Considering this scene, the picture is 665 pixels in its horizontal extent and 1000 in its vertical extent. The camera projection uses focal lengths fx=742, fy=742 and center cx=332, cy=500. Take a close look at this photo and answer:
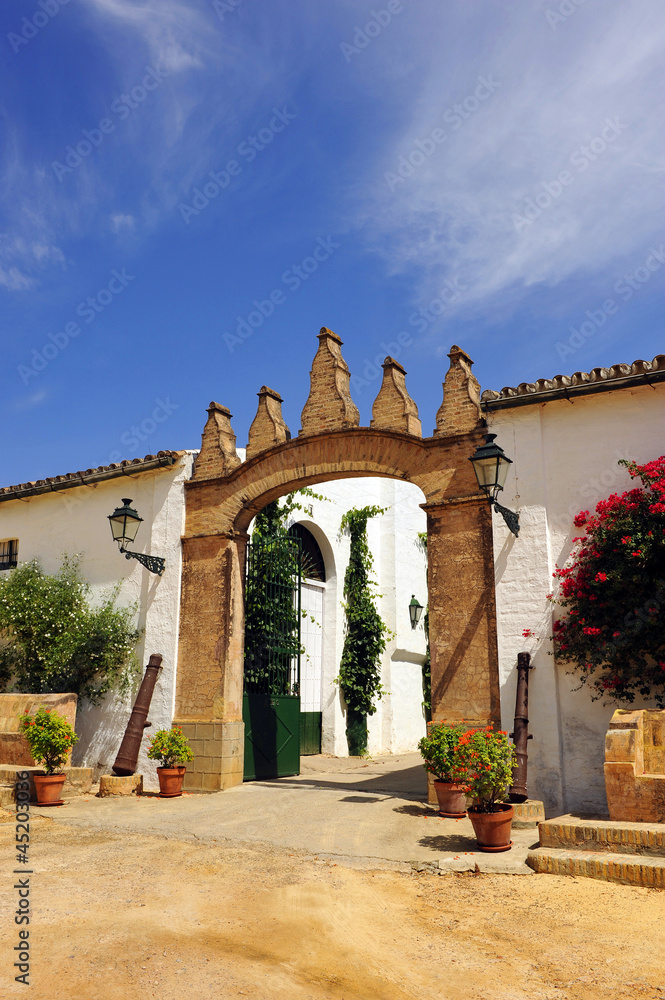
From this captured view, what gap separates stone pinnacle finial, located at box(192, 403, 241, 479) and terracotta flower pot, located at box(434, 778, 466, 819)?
547cm

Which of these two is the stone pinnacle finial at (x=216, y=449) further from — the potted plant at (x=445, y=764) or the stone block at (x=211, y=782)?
the potted plant at (x=445, y=764)

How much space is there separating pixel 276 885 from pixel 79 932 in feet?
5.17

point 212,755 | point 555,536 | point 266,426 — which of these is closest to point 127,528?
point 266,426

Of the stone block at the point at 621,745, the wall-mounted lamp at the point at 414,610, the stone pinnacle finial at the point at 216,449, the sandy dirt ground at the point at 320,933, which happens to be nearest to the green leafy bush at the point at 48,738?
the sandy dirt ground at the point at 320,933

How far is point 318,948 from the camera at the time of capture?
12.8ft

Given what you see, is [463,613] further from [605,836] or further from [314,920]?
[314,920]

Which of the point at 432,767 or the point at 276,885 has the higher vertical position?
the point at 432,767

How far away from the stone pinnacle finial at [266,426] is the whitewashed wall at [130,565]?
1199mm

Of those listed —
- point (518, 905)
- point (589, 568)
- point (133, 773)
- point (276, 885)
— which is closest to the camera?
point (518, 905)

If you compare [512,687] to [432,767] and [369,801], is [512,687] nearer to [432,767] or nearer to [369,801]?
[432,767]

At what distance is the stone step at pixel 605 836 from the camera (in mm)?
5270

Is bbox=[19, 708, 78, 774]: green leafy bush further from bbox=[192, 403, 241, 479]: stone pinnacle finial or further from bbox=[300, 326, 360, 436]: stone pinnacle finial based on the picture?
bbox=[300, 326, 360, 436]: stone pinnacle finial

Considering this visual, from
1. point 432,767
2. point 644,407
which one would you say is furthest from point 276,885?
point 644,407

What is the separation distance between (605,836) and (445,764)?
194 cm
